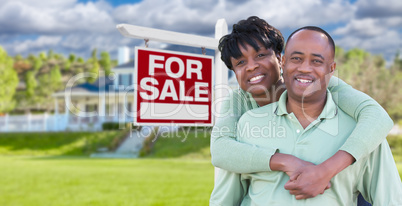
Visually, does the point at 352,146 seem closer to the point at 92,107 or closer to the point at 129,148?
the point at 129,148

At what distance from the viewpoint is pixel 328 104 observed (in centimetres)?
191

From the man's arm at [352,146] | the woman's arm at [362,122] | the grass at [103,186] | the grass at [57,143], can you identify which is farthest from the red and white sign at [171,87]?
the grass at [57,143]

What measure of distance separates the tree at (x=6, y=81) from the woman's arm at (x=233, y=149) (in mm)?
36594

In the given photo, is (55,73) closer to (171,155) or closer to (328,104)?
(171,155)

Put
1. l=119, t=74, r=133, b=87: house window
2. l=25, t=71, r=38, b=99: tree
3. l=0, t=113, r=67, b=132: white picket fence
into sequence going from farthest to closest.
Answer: l=25, t=71, r=38, b=99: tree < l=119, t=74, r=133, b=87: house window < l=0, t=113, r=67, b=132: white picket fence

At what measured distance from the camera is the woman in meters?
1.77

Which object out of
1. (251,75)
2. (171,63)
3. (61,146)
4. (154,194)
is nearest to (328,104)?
(251,75)

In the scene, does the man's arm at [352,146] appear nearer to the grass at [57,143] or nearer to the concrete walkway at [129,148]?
the concrete walkway at [129,148]

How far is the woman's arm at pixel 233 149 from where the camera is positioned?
1.85 metres

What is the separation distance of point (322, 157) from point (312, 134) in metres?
0.10

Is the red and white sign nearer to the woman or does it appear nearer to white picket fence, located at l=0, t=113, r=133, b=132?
the woman

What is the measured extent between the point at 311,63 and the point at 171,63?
1822mm

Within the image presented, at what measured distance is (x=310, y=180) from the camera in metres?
1.75

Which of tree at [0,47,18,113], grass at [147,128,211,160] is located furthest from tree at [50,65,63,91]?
grass at [147,128,211,160]
